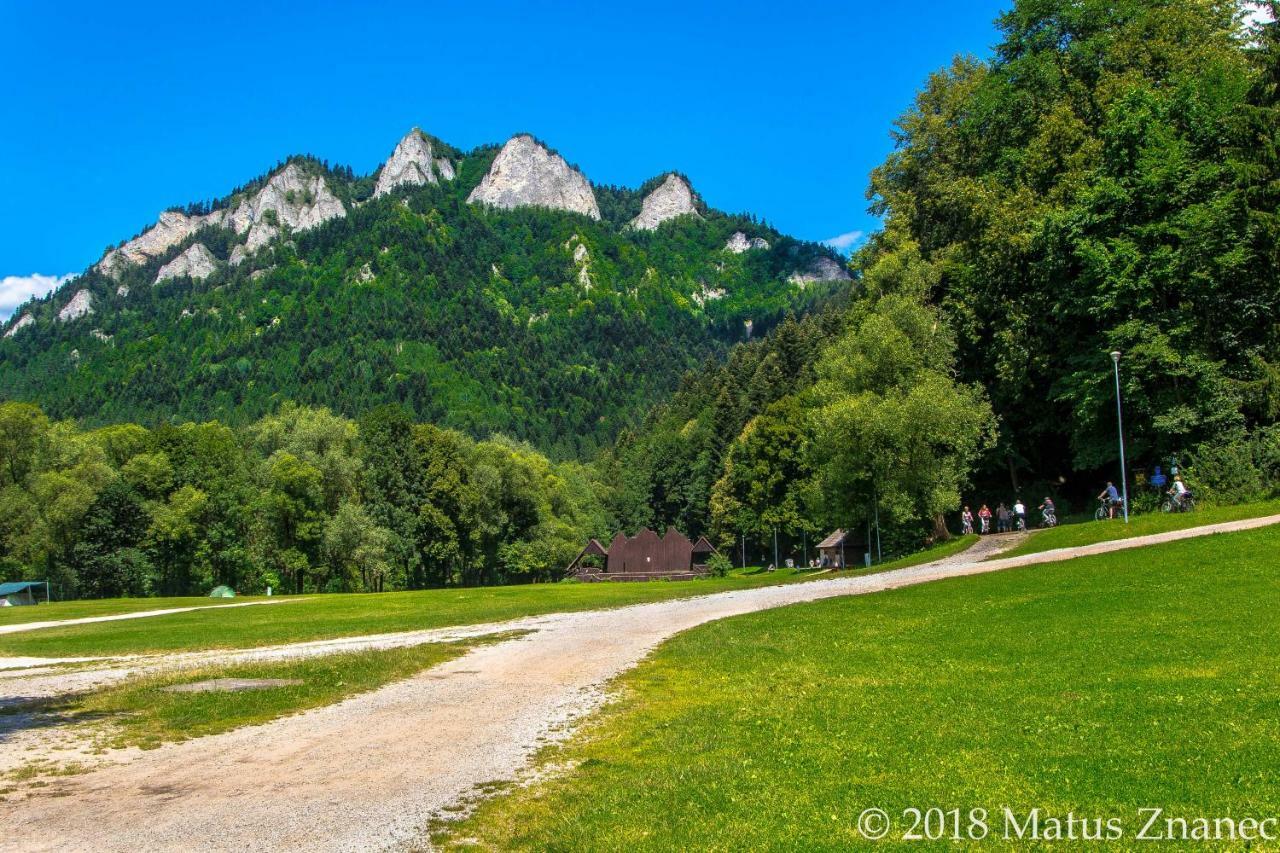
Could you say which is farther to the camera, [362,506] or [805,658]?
[362,506]

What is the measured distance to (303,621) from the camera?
35.5 m

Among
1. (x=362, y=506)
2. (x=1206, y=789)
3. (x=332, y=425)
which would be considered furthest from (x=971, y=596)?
(x=332, y=425)

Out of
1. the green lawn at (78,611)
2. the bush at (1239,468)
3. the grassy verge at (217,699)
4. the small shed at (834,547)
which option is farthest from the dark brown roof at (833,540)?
the grassy verge at (217,699)

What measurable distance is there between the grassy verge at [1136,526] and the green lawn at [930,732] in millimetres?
11268

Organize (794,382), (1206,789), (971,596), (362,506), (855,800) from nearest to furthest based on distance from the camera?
(1206,789) < (855,800) < (971,596) < (362,506) < (794,382)

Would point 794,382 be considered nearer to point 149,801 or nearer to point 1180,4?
point 1180,4

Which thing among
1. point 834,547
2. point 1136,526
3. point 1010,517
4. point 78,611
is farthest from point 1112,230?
point 78,611

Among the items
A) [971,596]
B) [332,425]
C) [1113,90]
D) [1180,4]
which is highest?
[1180,4]

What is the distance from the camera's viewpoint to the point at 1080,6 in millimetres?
46250

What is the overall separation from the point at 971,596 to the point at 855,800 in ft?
61.9

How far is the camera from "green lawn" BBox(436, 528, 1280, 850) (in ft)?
25.1

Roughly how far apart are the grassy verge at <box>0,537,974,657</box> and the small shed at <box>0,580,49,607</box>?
128ft

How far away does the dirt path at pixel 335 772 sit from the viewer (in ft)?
26.1

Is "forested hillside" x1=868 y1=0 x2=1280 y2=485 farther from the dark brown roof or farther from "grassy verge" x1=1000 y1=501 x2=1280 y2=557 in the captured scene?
the dark brown roof
